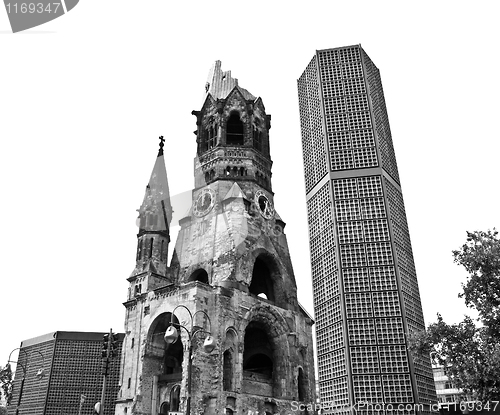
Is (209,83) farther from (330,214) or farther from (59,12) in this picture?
(59,12)

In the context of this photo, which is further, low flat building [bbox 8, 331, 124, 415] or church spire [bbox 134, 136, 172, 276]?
low flat building [bbox 8, 331, 124, 415]

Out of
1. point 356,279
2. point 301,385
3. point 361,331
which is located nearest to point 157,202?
point 301,385

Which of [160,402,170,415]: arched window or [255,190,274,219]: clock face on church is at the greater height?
[255,190,274,219]: clock face on church

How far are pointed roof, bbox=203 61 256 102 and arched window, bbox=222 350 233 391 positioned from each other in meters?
27.9

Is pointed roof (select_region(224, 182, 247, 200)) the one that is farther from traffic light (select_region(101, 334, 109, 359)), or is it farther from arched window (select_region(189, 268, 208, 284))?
traffic light (select_region(101, 334, 109, 359))

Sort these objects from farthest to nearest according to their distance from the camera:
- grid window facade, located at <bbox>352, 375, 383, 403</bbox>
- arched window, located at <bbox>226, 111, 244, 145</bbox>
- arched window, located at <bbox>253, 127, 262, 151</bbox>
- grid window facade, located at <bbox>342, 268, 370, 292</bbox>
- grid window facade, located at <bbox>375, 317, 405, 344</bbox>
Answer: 1. arched window, located at <bbox>253, 127, 262, 151</bbox>
2. arched window, located at <bbox>226, 111, 244, 145</bbox>
3. grid window facade, located at <bbox>342, 268, 370, 292</bbox>
4. grid window facade, located at <bbox>375, 317, 405, 344</bbox>
5. grid window facade, located at <bbox>352, 375, 383, 403</bbox>

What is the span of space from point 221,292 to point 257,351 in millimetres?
8720

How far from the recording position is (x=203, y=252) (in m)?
43.4

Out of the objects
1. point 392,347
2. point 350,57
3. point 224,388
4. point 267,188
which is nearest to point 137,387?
point 224,388

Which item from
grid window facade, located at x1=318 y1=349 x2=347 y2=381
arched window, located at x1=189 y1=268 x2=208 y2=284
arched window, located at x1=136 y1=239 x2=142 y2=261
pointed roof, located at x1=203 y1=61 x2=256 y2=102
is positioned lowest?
grid window facade, located at x1=318 y1=349 x2=347 y2=381

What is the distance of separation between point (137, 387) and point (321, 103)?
26.9 m

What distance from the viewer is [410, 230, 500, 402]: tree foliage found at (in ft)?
65.4

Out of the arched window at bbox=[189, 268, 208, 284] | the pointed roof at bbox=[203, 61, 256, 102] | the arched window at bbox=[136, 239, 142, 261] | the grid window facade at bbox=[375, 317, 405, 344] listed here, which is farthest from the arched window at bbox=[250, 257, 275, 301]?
the pointed roof at bbox=[203, 61, 256, 102]

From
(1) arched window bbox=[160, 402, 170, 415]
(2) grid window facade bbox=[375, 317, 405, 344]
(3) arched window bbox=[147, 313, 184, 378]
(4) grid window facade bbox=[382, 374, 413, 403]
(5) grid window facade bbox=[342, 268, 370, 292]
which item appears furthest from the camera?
(3) arched window bbox=[147, 313, 184, 378]
